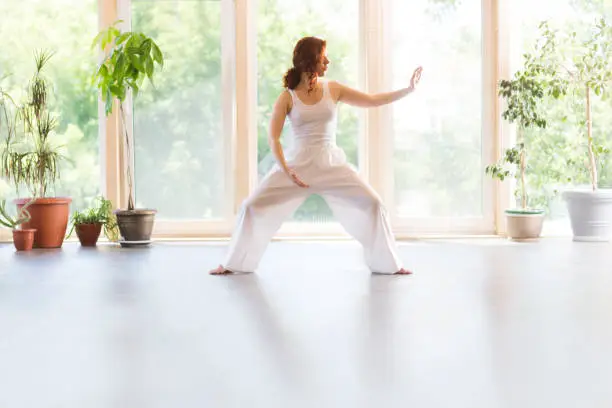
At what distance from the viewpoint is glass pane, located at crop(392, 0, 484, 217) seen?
6.88 m

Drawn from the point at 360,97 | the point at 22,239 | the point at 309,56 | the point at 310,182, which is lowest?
the point at 22,239

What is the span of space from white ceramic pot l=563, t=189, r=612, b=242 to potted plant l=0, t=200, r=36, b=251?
423 cm

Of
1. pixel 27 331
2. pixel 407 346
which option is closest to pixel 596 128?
pixel 407 346

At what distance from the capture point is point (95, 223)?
6316 millimetres

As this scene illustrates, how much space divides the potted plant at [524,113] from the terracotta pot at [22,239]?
3602 millimetres

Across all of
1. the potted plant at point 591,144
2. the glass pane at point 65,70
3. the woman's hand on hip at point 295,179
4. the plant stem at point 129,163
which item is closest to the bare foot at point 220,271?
the woman's hand on hip at point 295,179

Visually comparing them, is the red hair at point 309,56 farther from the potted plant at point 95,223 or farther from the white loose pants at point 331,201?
the potted plant at point 95,223

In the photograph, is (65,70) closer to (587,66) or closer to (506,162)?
(506,162)

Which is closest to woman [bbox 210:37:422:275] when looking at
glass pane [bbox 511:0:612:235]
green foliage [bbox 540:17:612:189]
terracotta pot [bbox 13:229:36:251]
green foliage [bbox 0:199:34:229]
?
terracotta pot [bbox 13:229:36:251]

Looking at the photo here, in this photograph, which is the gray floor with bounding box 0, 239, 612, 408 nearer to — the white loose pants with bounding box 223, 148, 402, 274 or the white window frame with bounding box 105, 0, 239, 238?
the white loose pants with bounding box 223, 148, 402, 274

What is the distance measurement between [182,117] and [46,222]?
1.42 metres

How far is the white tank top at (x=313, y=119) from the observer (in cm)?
445

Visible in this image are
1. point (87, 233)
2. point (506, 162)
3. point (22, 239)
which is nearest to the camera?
point (22, 239)

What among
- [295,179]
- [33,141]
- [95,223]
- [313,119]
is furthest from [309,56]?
[33,141]
